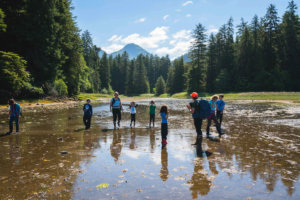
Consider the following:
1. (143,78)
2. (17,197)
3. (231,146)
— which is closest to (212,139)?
(231,146)

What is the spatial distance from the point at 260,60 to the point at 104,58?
70709 mm

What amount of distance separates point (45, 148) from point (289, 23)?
257 feet

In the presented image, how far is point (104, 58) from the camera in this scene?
343 feet

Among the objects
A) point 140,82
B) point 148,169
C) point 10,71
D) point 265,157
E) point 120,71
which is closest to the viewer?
point 148,169

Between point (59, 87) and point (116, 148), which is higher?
point (59, 87)

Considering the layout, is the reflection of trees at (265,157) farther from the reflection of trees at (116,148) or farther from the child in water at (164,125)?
the reflection of trees at (116,148)

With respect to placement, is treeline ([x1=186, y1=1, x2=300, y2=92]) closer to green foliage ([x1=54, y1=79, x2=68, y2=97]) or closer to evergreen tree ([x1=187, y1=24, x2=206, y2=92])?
evergreen tree ([x1=187, y1=24, x2=206, y2=92])

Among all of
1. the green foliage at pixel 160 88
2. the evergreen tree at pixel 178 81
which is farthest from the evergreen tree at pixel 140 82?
the evergreen tree at pixel 178 81

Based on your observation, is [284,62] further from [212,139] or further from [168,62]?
[168,62]

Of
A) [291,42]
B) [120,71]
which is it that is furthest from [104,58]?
[291,42]

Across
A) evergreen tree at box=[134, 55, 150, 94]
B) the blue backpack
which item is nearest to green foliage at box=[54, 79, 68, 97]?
the blue backpack

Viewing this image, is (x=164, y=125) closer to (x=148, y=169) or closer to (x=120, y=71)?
(x=148, y=169)

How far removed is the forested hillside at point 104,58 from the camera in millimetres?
31781

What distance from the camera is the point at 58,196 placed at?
14.5 feet
